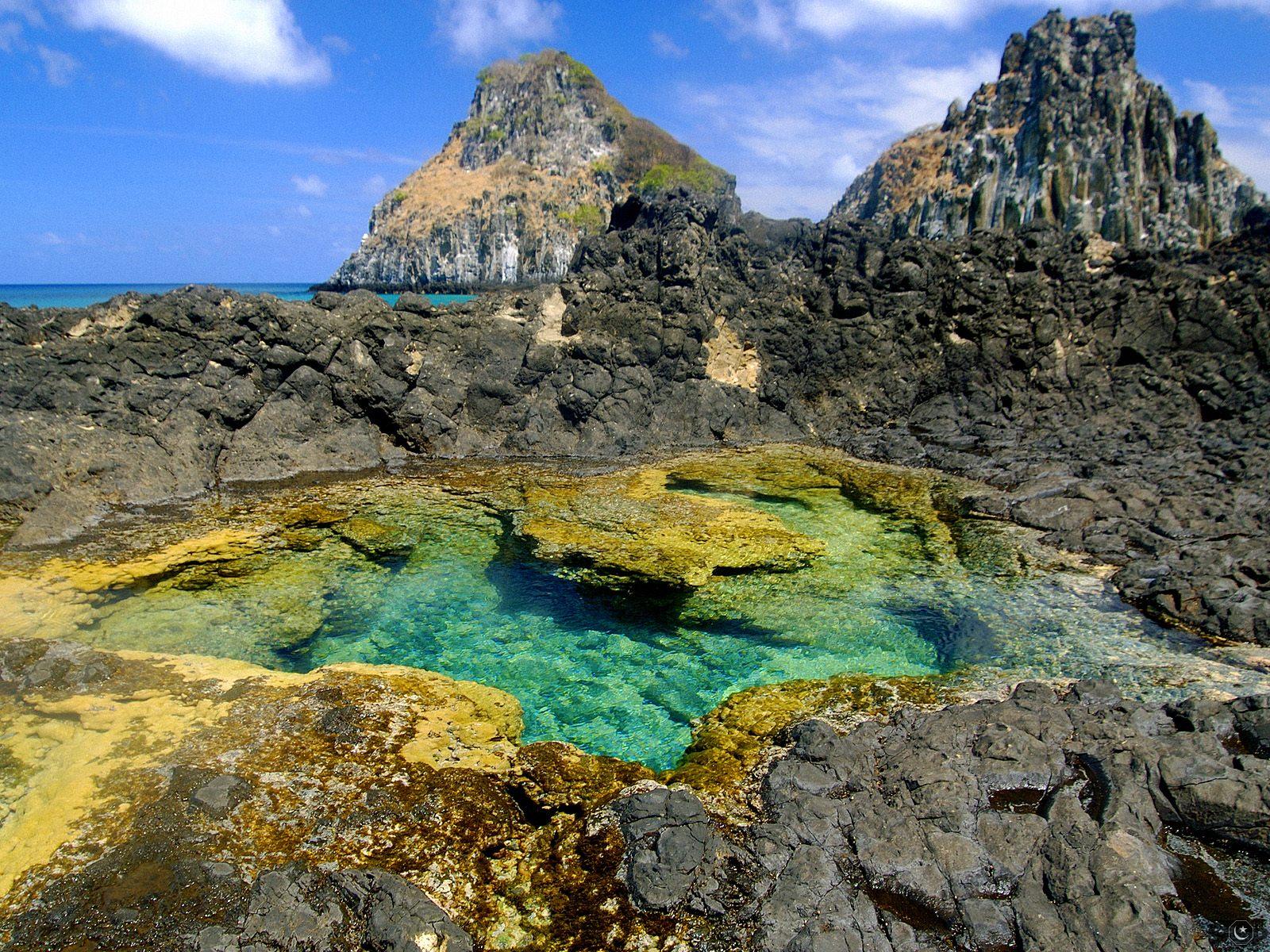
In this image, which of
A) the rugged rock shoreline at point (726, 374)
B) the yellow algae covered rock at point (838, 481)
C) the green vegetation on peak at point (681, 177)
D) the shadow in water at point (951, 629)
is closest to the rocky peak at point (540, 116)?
the green vegetation on peak at point (681, 177)

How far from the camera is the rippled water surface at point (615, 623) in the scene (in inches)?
388

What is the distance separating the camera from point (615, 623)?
11773 mm

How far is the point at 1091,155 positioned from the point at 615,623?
2987 inches

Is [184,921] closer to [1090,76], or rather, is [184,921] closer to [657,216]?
[657,216]

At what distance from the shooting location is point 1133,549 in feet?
44.2

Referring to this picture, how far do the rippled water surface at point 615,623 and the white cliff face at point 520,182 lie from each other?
113857 millimetres

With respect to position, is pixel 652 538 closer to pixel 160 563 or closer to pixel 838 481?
pixel 838 481

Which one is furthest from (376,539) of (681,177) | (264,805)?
(681,177)

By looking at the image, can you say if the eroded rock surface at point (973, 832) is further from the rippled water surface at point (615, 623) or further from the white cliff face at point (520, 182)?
the white cliff face at point (520, 182)

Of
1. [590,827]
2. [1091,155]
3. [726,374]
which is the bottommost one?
[590,827]

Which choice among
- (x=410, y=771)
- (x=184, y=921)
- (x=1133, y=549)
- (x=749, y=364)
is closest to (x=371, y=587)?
(x=410, y=771)

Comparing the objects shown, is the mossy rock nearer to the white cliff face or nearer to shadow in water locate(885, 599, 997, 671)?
shadow in water locate(885, 599, 997, 671)

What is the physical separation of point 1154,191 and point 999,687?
7534 cm

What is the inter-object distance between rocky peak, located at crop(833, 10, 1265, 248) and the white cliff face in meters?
61.9
